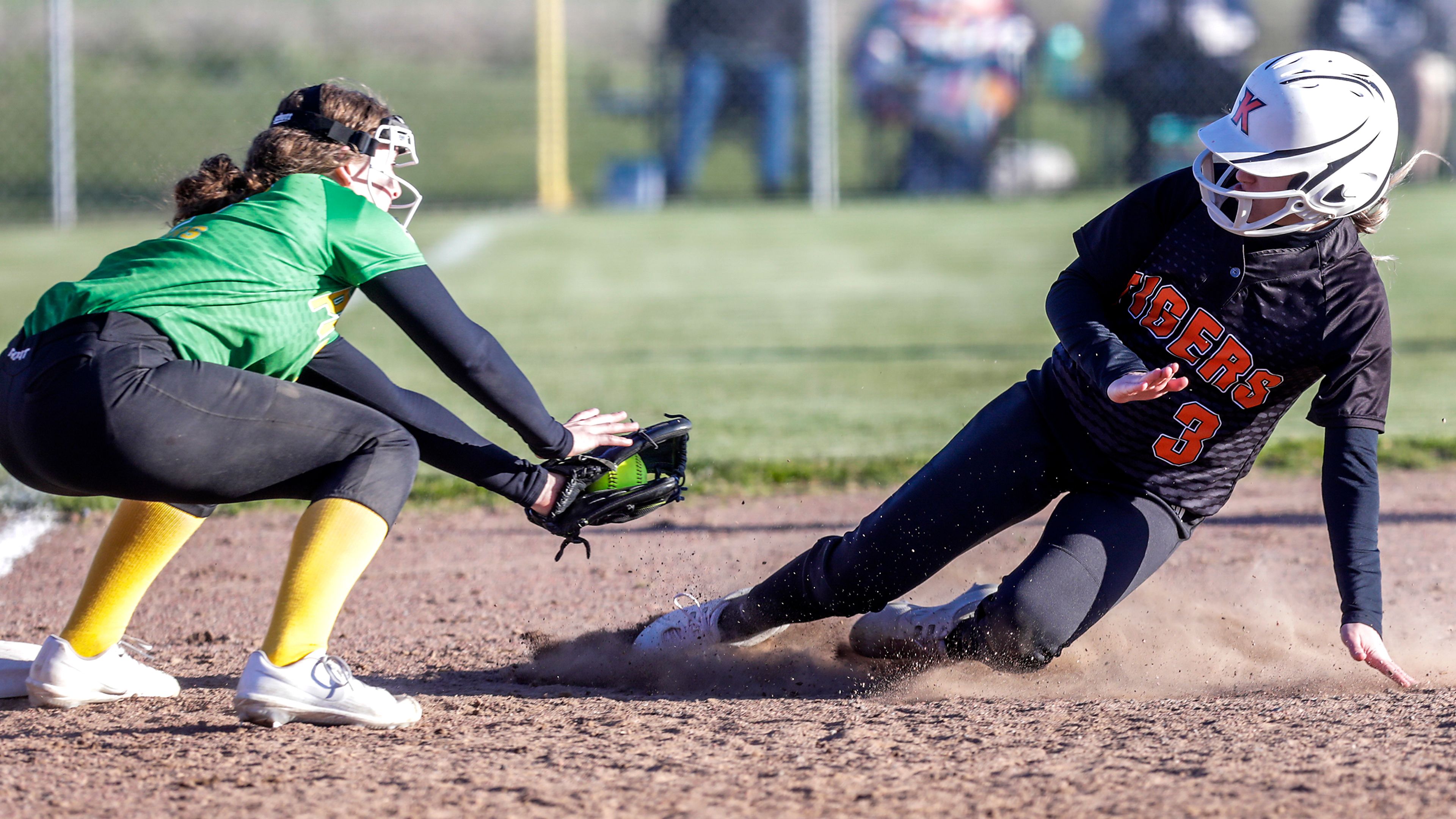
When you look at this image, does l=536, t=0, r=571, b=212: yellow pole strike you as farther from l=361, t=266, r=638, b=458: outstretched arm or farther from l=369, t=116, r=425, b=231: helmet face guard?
l=361, t=266, r=638, b=458: outstretched arm

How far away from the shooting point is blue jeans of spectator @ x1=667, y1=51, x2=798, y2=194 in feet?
50.7

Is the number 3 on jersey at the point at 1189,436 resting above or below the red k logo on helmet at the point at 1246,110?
below

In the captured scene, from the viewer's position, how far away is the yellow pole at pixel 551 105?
14773mm

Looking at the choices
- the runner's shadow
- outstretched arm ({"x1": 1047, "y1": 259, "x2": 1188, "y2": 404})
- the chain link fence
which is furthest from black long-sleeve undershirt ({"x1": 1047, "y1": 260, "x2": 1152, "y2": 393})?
the chain link fence

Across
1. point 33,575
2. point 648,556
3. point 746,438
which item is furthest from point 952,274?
point 33,575

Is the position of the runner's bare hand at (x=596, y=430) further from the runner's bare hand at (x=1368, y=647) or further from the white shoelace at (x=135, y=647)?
the runner's bare hand at (x=1368, y=647)

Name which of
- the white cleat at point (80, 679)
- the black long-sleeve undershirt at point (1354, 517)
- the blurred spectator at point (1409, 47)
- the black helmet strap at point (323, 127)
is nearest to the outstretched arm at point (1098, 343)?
the black long-sleeve undershirt at point (1354, 517)

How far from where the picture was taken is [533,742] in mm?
2814

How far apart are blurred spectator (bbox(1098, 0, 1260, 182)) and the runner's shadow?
12.1 metres

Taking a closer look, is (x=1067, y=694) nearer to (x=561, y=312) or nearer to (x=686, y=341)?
(x=686, y=341)

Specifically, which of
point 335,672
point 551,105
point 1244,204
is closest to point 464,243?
point 551,105

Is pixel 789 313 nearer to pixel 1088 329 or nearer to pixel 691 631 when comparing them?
pixel 691 631

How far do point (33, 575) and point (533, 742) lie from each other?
2.42m

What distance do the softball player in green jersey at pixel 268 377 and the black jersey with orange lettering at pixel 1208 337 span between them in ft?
4.02
